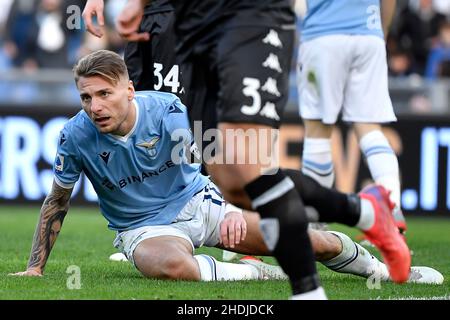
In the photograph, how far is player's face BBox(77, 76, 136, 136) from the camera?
17.3 feet

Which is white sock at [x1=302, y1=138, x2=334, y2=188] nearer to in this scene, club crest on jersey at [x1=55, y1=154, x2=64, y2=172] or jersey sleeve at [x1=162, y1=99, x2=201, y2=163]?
jersey sleeve at [x1=162, y1=99, x2=201, y2=163]

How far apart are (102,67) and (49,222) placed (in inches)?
34.9

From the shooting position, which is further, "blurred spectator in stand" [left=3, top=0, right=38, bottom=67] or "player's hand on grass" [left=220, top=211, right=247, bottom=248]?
"blurred spectator in stand" [left=3, top=0, right=38, bottom=67]

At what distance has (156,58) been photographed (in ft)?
22.7

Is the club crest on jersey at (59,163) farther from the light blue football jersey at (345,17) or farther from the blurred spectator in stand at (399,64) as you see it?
the blurred spectator in stand at (399,64)

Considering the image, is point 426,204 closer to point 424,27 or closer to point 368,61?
point 424,27

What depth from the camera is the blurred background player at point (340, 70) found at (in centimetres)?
681

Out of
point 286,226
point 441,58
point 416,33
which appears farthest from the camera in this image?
point 416,33

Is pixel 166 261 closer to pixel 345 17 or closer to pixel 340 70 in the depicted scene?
pixel 340 70

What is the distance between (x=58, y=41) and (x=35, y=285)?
9.13 m

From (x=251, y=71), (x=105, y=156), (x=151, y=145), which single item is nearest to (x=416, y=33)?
(x=151, y=145)

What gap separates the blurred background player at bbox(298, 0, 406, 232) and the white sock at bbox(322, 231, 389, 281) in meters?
1.29

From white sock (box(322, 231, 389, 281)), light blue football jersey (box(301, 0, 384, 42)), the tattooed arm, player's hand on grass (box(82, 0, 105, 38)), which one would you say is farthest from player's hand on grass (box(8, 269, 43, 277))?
light blue football jersey (box(301, 0, 384, 42))
